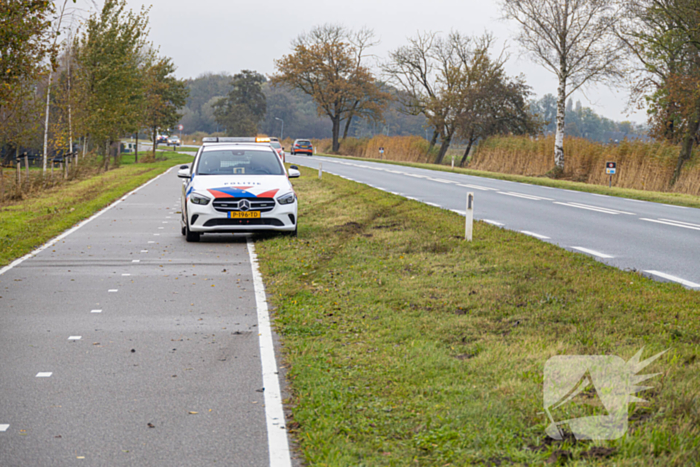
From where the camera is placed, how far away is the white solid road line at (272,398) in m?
4.07

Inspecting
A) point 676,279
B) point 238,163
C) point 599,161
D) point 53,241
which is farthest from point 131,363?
point 599,161

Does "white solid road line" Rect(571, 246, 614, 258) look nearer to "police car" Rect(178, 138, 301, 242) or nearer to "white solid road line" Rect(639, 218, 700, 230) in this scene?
"white solid road line" Rect(639, 218, 700, 230)

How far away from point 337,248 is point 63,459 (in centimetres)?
804

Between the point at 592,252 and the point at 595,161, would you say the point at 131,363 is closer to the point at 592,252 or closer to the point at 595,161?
the point at 592,252

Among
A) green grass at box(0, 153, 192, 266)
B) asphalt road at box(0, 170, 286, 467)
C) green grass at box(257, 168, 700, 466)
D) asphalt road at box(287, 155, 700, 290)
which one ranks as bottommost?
green grass at box(0, 153, 192, 266)

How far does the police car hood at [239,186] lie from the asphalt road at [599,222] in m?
4.57

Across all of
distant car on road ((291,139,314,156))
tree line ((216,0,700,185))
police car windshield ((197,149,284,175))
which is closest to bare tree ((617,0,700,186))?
tree line ((216,0,700,185))

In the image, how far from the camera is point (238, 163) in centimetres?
1440

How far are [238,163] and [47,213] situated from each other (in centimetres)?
627

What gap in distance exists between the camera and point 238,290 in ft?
28.9

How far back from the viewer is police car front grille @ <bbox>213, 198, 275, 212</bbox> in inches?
512

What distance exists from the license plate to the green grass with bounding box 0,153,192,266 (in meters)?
3.34

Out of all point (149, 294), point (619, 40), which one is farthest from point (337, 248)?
point (619, 40)

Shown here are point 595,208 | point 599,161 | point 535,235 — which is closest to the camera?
point 535,235
